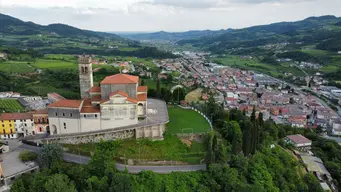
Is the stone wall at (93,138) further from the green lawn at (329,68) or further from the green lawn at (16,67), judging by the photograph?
the green lawn at (329,68)

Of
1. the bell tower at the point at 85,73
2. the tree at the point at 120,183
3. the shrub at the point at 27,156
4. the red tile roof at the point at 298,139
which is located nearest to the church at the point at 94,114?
the shrub at the point at 27,156

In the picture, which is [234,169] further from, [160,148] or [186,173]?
[160,148]

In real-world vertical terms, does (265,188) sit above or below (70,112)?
below

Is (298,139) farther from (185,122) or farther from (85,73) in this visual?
(85,73)

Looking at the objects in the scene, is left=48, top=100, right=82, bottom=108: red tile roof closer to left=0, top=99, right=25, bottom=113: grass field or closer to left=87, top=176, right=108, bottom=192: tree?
left=87, top=176, right=108, bottom=192: tree

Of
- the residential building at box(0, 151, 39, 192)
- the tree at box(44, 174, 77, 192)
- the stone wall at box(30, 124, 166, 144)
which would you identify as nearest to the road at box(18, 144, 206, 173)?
the stone wall at box(30, 124, 166, 144)

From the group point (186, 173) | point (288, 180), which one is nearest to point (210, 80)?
point (288, 180)
